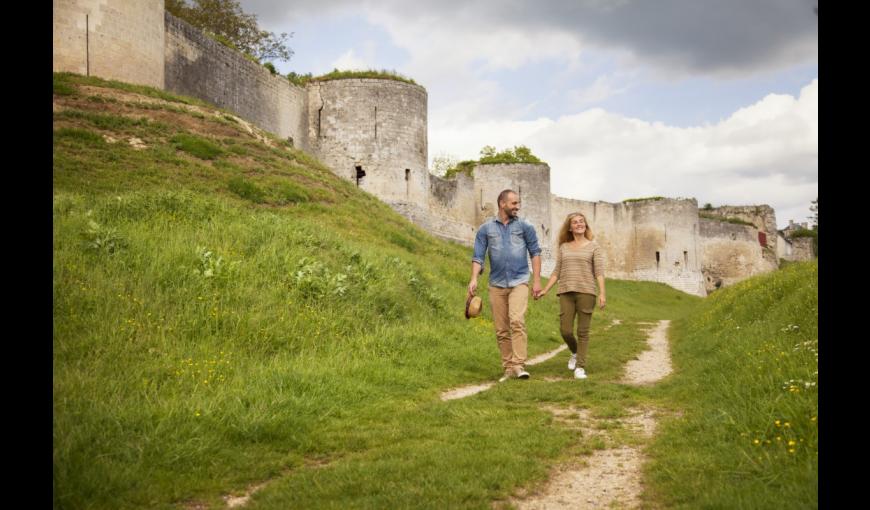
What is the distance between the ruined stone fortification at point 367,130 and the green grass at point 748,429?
56.6 ft

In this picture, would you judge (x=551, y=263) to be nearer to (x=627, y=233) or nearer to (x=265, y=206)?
(x=627, y=233)

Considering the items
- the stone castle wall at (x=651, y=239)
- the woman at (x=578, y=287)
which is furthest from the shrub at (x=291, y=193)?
the stone castle wall at (x=651, y=239)

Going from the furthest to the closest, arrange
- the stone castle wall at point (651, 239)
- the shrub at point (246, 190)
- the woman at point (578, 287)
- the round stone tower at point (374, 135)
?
the stone castle wall at point (651, 239) < the round stone tower at point (374, 135) < the shrub at point (246, 190) < the woman at point (578, 287)

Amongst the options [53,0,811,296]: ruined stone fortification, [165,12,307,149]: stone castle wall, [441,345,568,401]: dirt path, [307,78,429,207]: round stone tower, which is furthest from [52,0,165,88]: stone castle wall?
[441,345,568,401]: dirt path

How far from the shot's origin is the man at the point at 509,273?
7.55 metres

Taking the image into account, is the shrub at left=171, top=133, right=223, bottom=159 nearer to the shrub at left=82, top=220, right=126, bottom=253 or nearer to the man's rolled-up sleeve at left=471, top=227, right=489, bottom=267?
the shrub at left=82, top=220, right=126, bottom=253

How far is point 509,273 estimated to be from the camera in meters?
7.70

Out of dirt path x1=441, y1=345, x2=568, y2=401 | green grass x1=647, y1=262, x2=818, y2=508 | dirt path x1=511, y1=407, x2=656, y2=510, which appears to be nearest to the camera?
green grass x1=647, y1=262, x2=818, y2=508

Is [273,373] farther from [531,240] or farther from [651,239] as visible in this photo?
[651,239]

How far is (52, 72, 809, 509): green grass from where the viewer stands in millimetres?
3887

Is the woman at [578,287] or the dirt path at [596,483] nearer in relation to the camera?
the dirt path at [596,483]

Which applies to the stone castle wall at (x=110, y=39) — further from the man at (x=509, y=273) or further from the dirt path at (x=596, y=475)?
the dirt path at (x=596, y=475)

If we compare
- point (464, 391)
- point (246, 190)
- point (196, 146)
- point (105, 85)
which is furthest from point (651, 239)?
point (464, 391)

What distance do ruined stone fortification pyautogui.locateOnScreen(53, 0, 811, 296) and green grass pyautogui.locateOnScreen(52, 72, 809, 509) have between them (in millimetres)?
6688
